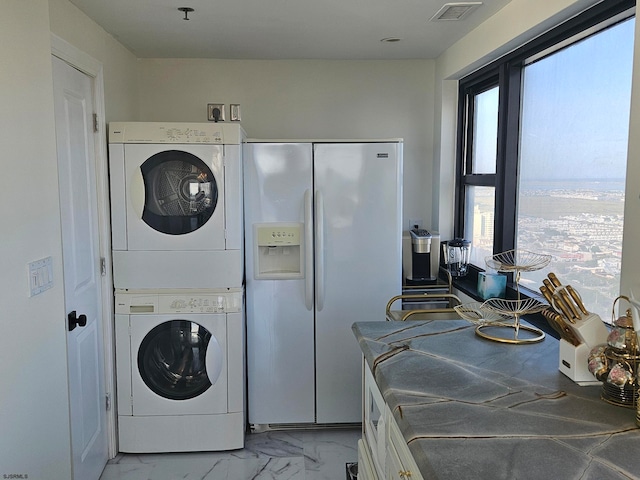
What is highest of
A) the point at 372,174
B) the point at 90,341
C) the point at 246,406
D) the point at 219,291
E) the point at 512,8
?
the point at 512,8

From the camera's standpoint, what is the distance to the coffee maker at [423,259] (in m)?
3.64

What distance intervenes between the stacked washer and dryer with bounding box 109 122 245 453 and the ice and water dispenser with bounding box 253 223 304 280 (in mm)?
164

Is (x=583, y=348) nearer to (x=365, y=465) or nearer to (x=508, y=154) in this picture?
(x=365, y=465)

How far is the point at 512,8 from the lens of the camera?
2658 millimetres

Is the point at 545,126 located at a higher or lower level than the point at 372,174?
higher

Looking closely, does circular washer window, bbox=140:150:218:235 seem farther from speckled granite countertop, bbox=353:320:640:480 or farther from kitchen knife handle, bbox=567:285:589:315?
kitchen knife handle, bbox=567:285:589:315

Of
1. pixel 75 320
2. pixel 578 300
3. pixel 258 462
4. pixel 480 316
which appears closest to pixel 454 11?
pixel 480 316

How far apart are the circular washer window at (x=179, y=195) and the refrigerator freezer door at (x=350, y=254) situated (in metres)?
0.66

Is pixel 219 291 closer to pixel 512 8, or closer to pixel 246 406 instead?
pixel 246 406

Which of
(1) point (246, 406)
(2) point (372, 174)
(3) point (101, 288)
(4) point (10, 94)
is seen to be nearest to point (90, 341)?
(3) point (101, 288)

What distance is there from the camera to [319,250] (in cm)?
330

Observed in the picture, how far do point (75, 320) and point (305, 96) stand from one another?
7.42 ft

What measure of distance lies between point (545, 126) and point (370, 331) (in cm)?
142

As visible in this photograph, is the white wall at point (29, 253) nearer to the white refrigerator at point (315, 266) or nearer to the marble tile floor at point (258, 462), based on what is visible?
the marble tile floor at point (258, 462)
